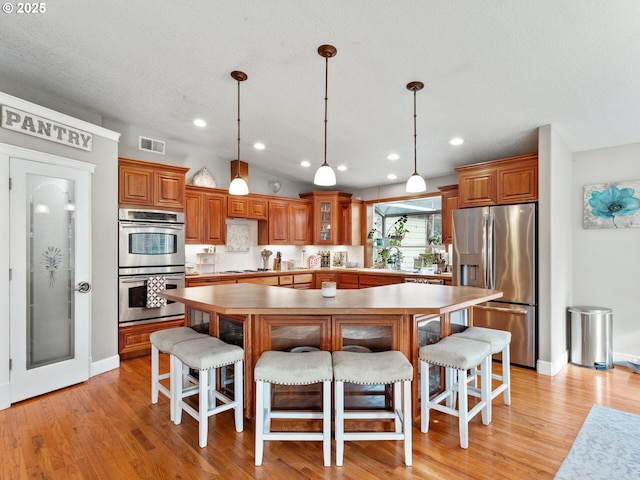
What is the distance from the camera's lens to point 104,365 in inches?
146

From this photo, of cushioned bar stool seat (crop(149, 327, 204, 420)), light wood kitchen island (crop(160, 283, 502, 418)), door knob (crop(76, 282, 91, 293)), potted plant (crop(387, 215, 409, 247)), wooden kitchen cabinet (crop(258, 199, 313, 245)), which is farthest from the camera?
potted plant (crop(387, 215, 409, 247))

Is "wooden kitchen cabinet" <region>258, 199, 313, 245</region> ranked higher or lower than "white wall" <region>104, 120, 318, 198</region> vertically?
lower

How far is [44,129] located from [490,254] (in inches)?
183

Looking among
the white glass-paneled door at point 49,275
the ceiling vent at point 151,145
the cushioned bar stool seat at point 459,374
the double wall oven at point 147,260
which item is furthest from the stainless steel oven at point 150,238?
the cushioned bar stool seat at point 459,374

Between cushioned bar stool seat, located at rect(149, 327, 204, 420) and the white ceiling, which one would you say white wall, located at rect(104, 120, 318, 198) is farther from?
cushioned bar stool seat, located at rect(149, 327, 204, 420)

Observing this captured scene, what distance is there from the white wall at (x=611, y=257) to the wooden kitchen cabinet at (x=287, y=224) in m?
4.02

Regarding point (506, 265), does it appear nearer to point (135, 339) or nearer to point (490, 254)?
point (490, 254)

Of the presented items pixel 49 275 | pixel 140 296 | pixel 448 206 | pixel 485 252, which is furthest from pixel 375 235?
pixel 49 275

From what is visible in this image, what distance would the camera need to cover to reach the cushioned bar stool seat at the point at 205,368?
2.29 metres

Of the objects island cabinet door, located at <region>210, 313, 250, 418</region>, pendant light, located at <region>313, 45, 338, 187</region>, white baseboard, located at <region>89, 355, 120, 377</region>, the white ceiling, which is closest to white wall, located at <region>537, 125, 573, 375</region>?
the white ceiling

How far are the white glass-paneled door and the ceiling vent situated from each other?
1209 mm

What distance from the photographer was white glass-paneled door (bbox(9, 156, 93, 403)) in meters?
2.97

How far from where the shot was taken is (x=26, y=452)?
2238 millimetres

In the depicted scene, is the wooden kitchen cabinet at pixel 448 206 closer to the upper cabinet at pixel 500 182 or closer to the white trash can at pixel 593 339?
the upper cabinet at pixel 500 182
